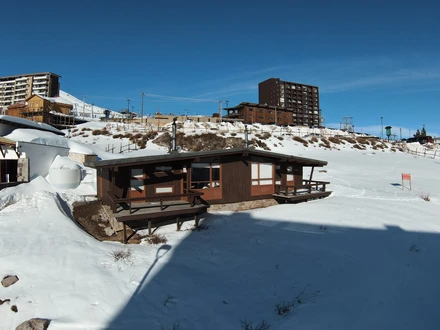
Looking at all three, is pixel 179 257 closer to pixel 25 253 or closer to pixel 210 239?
pixel 210 239

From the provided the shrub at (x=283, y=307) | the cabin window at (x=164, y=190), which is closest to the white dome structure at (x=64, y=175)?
the cabin window at (x=164, y=190)

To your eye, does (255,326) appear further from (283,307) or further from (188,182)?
(188,182)

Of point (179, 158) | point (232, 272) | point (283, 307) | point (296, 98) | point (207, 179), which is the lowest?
point (283, 307)

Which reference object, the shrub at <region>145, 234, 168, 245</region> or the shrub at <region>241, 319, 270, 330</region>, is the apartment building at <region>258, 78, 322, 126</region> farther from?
the shrub at <region>241, 319, 270, 330</region>

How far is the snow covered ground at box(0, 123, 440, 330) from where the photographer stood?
265 inches

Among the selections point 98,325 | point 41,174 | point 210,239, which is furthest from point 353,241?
point 41,174

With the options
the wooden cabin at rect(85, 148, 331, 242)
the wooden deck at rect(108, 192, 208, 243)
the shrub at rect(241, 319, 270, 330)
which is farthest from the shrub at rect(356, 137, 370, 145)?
the shrub at rect(241, 319, 270, 330)

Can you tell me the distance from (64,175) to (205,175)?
10.5 meters

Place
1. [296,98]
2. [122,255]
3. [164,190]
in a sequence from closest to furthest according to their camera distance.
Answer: [122,255]
[164,190]
[296,98]

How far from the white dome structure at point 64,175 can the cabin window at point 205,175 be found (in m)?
9.76

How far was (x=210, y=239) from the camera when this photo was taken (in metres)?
12.1

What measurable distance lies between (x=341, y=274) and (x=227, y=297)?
3952mm

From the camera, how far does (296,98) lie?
107375mm

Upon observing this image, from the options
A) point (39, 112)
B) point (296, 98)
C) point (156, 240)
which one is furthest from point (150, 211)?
point (296, 98)
